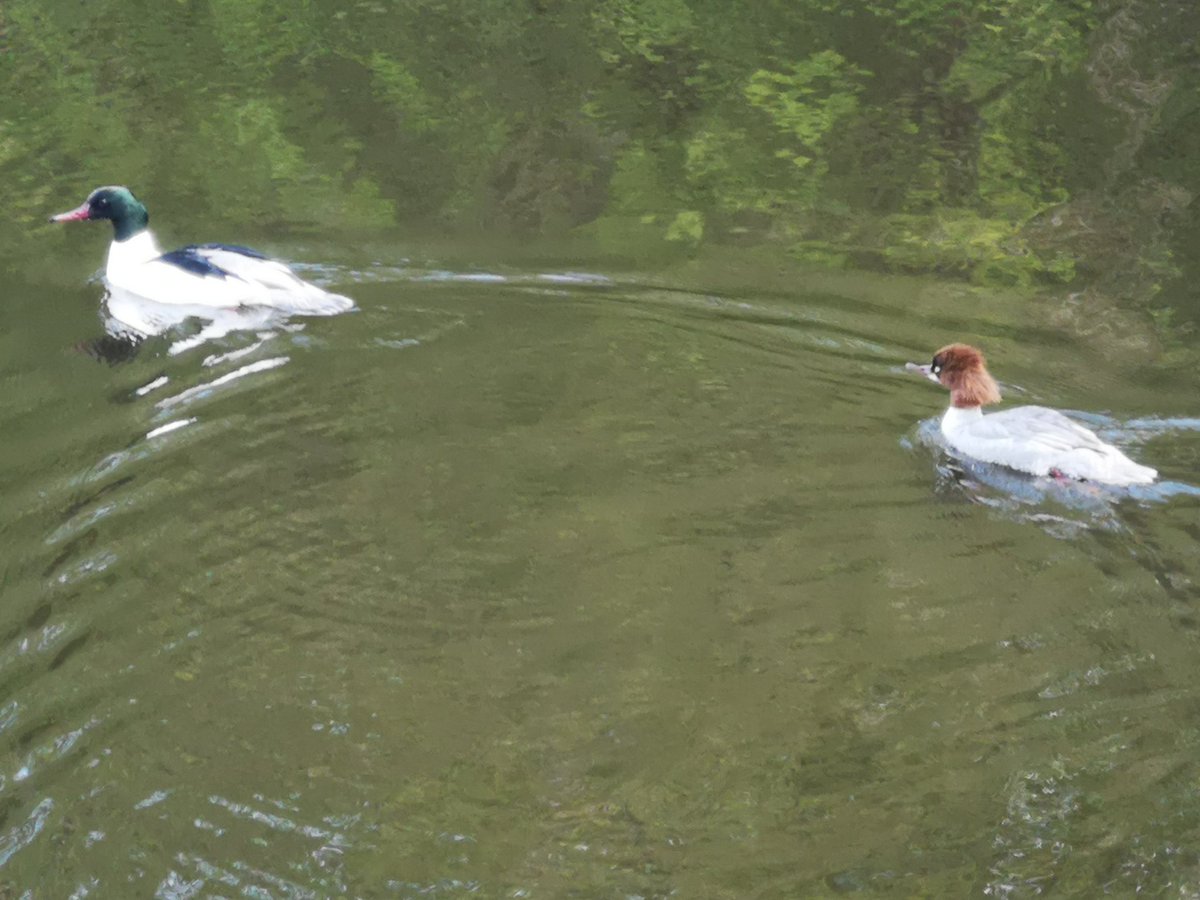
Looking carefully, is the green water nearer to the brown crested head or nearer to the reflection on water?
the reflection on water

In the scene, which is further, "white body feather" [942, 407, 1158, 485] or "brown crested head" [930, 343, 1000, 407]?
"brown crested head" [930, 343, 1000, 407]

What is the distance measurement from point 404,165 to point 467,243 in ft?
6.73

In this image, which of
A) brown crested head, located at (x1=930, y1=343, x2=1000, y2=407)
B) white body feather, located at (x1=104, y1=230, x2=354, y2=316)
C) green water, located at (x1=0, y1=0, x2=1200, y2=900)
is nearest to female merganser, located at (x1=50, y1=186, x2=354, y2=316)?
white body feather, located at (x1=104, y1=230, x2=354, y2=316)

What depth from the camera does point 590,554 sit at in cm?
624

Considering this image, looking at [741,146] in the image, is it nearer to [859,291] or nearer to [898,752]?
[859,291]

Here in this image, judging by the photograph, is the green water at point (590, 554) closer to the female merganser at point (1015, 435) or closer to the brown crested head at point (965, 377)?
the female merganser at point (1015, 435)

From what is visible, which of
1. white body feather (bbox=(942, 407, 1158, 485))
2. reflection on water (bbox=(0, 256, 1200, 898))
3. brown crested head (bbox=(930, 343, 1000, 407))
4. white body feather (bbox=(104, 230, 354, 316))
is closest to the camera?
reflection on water (bbox=(0, 256, 1200, 898))

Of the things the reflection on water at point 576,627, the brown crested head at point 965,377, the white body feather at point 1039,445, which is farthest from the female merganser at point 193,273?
the white body feather at point 1039,445

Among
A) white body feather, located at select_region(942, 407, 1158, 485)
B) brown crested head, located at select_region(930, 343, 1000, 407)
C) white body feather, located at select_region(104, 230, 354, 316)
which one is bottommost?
white body feather, located at select_region(942, 407, 1158, 485)

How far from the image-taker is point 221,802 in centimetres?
479

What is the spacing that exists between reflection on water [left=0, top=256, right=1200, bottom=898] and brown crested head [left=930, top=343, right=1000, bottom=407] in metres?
0.24

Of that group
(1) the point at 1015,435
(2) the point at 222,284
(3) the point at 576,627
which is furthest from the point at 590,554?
(2) the point at 222,284

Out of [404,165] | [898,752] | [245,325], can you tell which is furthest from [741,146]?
[898,752]

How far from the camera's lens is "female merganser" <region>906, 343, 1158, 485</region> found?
6762mm
